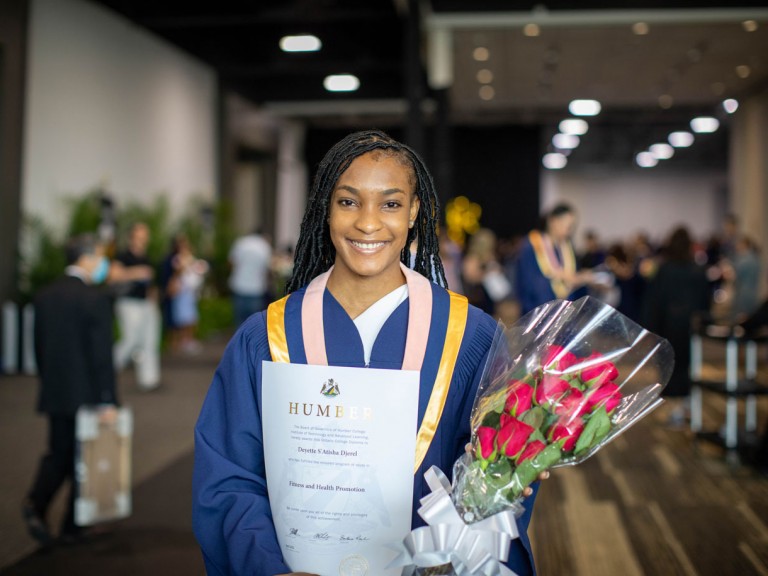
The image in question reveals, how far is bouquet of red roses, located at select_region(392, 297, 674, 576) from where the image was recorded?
1.33 metres

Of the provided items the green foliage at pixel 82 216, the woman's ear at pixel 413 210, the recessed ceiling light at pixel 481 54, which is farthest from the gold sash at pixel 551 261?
the recessed ceiling light at pixel 481 54

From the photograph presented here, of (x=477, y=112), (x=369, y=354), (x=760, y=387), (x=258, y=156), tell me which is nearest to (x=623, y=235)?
(x=477, y=112)

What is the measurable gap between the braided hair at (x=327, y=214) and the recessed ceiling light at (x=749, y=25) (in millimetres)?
10436

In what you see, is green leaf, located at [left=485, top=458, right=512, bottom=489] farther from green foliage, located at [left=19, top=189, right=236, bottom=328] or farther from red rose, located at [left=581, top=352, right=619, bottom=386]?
green foliage, located at [left=19, top=189, right=236, bottom=328]

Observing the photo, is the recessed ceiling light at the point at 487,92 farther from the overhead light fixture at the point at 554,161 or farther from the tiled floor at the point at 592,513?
the tiled floor at the point at 592,513

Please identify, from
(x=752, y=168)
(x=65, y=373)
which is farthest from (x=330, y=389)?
(x=752, y=168)

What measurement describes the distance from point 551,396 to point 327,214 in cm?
60

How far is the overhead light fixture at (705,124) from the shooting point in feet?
65.0

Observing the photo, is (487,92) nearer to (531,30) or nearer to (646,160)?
(531,30)

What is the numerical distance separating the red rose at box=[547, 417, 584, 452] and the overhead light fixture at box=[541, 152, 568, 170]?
2553cm

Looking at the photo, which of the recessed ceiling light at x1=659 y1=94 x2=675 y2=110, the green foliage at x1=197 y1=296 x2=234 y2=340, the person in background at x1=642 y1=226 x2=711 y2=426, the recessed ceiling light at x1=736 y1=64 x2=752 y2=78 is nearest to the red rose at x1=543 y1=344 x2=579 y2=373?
the person in background at x1=642 y1=226 x2=711 y2=426

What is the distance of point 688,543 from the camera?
3893mm

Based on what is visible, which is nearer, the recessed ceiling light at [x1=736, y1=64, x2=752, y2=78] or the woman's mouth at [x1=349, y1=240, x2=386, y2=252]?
the woman's mouth at [x1=349, y1=240, x2=386, y2=252]

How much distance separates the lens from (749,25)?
11.0m
